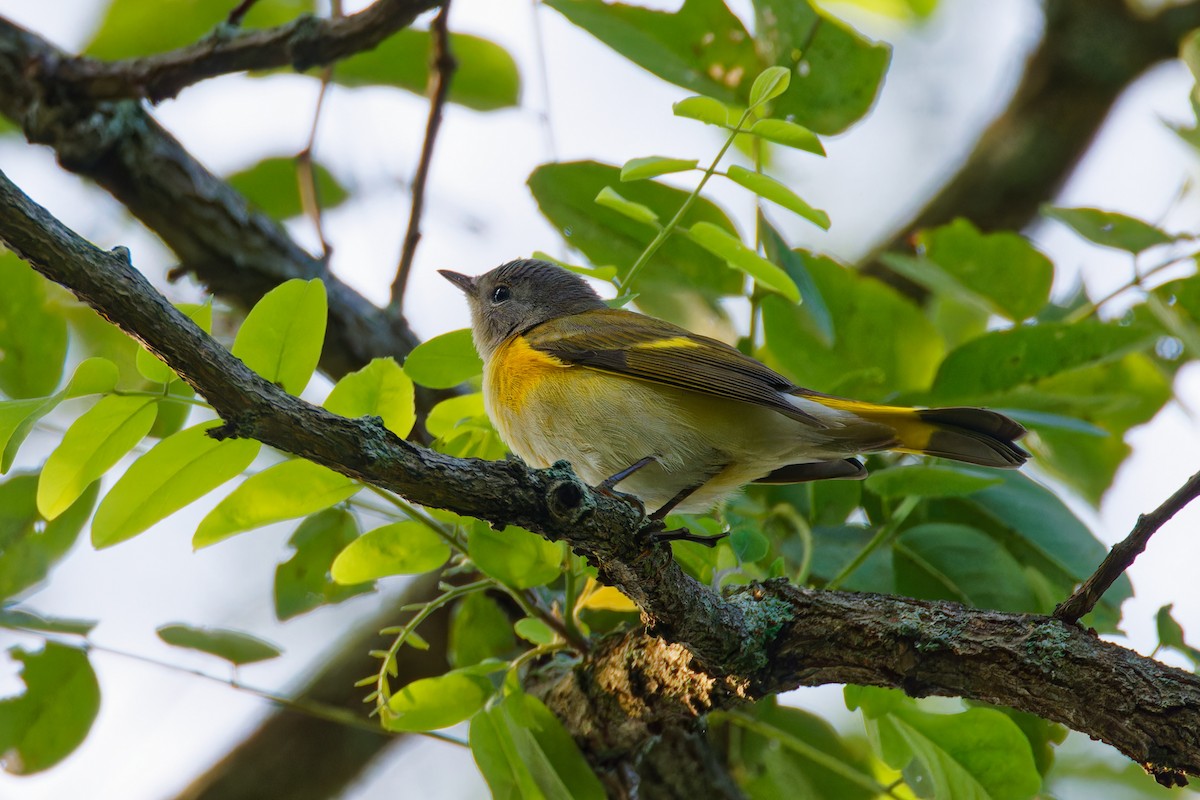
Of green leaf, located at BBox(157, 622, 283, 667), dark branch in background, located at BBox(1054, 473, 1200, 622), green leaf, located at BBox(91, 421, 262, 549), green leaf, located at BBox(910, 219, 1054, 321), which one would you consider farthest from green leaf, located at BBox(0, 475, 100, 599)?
green leaf, located at BBox(910, 219, 1054, 321)

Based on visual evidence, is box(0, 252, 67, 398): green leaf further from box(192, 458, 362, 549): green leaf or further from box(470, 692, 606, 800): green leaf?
box(470, 692, 606, 800): green leaf

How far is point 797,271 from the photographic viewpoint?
2900mm

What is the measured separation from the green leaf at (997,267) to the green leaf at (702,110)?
4.17 ft

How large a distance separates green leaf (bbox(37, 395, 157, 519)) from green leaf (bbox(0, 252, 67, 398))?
2.44 ft

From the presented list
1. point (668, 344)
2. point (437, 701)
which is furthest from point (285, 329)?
point (668, 344)

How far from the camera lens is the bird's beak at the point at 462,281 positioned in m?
4.22

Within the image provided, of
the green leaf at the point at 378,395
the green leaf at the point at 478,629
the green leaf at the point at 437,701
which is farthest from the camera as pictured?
the green leaf at the point at 478,629

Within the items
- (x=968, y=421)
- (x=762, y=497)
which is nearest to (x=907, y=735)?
(x=968, y=421)

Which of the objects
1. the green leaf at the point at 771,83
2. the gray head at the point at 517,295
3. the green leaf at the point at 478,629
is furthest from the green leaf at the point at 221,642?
the green leaf at the point at 771,83

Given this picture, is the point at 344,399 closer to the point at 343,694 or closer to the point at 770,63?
the point at 770,63

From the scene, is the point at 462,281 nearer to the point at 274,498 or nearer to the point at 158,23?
the point at 158,23

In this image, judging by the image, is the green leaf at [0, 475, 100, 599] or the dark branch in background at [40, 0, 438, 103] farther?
the dark branch in background at [40, 0, 438, 103]

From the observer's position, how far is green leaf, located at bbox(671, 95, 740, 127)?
234 centimetres

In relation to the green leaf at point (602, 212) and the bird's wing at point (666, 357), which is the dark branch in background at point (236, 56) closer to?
the green leaf at point (602, 212)
